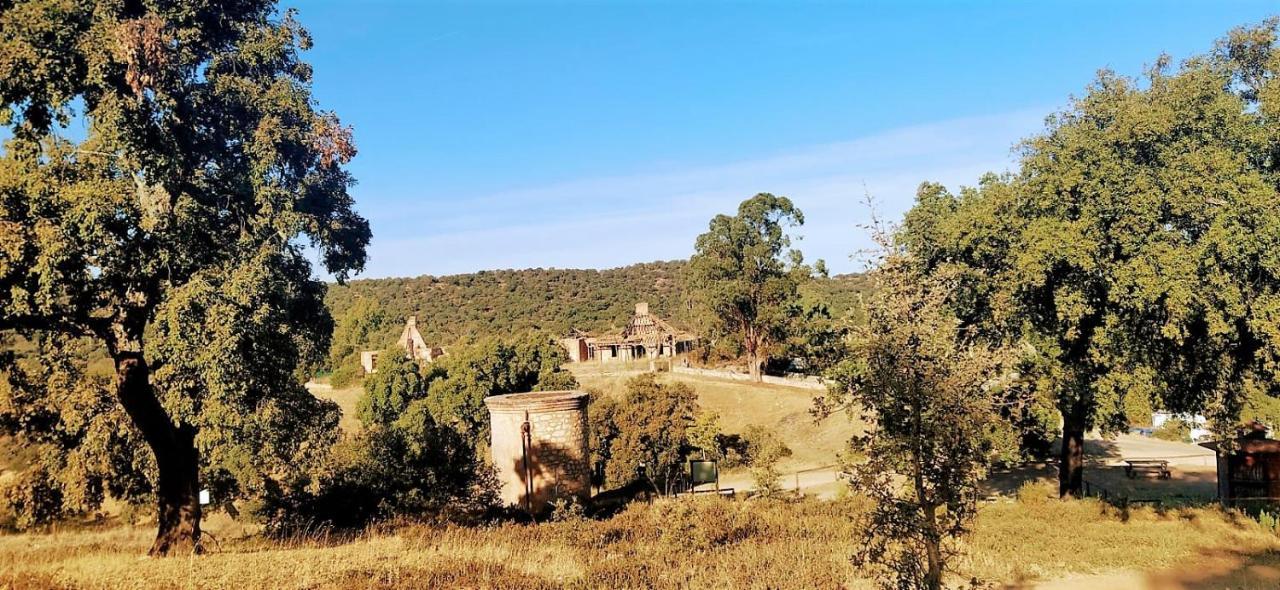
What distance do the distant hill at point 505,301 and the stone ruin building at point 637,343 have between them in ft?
45.2

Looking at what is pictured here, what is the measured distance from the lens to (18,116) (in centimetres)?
1162

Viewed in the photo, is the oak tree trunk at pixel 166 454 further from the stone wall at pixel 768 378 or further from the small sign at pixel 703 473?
the stone wall at pixel 768 378

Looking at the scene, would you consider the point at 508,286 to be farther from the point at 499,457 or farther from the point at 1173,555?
the point at 1173,555

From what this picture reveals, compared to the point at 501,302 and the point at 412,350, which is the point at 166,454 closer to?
the point at 412,350

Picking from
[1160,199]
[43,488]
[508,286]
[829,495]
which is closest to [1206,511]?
[1160,199]

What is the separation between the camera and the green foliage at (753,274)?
45094 mm

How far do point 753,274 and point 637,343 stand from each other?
21490 millimetres

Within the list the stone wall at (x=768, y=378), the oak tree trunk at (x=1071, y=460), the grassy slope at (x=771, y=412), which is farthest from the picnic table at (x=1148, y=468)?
the stone wall at (x=768, y=378)

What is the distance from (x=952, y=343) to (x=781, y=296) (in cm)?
3816

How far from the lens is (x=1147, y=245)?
16.3 meters

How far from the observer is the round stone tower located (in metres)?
18.3

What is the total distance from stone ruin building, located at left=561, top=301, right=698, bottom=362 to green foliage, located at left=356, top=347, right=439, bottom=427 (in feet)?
85.5

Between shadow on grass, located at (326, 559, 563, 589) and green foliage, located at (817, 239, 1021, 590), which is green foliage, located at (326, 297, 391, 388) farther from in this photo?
green foliage, located at (817, 239, 1021, 590)

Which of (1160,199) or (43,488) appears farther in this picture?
(43,488)
